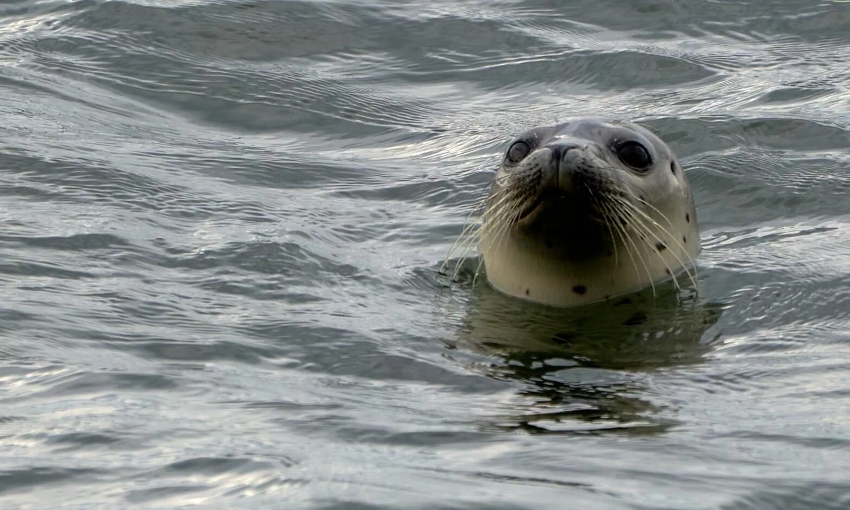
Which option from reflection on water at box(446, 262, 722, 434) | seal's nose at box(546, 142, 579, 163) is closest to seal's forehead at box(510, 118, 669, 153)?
seal's nose at box(546, 142, 579, 163)

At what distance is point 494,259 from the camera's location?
20.1 ft

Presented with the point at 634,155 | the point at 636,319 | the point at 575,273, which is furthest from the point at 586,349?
the point at 634,155

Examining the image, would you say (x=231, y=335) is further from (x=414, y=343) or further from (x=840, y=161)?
(x=840, y=161)

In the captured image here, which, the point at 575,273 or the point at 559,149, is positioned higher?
the point at 559,149

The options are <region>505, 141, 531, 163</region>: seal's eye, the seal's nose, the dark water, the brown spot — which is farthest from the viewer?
<region>505, 141, 531, 163</region>: seal's eye

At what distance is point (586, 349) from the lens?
202 inches

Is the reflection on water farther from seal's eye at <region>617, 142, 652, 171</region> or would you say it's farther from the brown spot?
seal's eye at <region>617, 142, 652, 171</region>

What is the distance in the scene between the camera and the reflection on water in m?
4.07

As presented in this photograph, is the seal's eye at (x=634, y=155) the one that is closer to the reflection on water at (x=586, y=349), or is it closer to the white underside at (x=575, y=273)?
the white underside at (x=575, y=273)

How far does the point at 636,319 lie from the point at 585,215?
1.56ft

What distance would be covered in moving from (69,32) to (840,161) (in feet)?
16.9

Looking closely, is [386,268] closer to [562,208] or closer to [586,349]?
[562,208]

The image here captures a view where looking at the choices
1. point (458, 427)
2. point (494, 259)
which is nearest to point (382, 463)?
point (458, 427)

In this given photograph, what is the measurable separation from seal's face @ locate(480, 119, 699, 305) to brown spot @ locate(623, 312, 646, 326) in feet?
0.73
